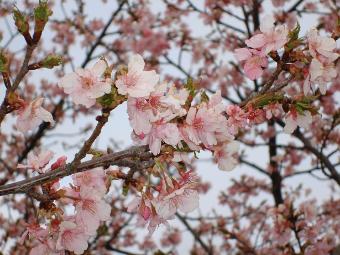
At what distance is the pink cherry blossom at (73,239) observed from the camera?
6.17ft

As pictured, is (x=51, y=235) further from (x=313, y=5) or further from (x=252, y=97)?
(x=313, y=5)

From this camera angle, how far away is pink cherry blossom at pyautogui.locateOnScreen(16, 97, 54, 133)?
5.89ft

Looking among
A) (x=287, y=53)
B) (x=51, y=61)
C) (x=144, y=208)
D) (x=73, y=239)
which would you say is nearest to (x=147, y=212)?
(x=144, y=208)

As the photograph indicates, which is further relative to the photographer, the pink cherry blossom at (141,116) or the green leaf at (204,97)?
the green leaf at (204,97)

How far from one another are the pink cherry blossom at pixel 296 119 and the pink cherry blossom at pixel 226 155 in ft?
1.18

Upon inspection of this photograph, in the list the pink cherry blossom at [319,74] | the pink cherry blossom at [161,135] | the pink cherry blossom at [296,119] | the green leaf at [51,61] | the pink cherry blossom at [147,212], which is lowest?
the pink cherry blossom at [147,212]

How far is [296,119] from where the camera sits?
221 cm

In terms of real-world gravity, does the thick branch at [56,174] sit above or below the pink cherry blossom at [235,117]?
below

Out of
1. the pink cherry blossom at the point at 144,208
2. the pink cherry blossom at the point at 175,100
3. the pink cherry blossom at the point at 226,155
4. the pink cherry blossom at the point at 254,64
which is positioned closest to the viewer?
the pink cherry blossom at the point at 175,100

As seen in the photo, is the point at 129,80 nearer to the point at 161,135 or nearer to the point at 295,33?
the point at 161,135

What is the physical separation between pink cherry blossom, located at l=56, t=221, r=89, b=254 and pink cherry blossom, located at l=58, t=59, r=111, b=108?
0.59 m

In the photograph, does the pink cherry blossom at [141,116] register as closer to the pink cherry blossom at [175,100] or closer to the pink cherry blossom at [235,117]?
the pink cherry blossom at [175,100]

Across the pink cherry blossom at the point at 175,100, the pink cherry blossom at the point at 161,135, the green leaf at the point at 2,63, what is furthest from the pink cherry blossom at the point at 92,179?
the green leaf at the point at 2,63

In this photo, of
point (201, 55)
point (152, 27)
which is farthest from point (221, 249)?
point (152, 27)
